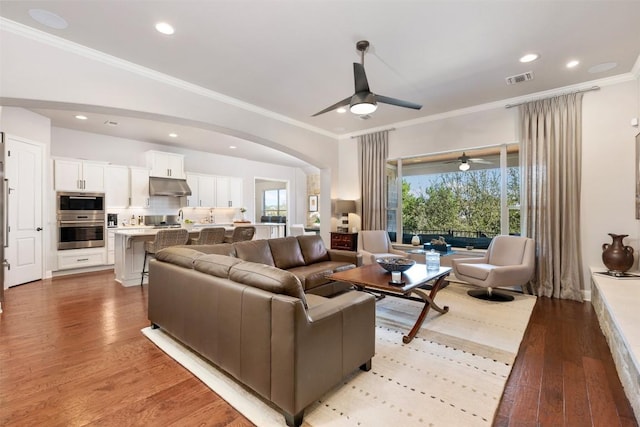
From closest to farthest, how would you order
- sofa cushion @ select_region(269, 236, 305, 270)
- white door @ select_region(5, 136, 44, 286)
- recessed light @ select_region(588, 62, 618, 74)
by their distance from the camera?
recessed light @ select_region(588, 62, 618, 74), sofa cushion @ select_region(269, 236, 305, 270), white door @ select_region(5, 136, 44, 286)

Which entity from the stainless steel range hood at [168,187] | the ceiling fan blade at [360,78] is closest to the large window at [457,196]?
the ceiling fan blade at [360,78]

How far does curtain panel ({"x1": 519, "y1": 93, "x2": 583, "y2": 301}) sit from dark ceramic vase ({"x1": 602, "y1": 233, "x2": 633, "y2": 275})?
460mm

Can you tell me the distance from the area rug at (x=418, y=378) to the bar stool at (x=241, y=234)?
8.49 feet

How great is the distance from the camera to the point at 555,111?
14.2 ft

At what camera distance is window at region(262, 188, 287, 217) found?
1170 centimetres

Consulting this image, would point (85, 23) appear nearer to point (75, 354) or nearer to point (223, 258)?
point (223, 258)

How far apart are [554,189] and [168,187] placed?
780 centimetres

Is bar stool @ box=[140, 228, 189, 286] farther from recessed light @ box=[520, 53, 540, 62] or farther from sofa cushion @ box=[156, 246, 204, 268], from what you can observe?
recessed light @ box=[520, 53, 540, 62]

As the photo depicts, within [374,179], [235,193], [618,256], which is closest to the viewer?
[618,256]

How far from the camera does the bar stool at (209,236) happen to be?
525 cm

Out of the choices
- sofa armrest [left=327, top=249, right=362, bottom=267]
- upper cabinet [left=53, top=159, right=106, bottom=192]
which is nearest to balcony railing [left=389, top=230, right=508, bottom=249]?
sofa armrest [left=327, top=249, right=362, bottom=267]

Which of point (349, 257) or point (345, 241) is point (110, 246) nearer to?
point (345, 241)

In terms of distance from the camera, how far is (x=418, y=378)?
2244 millimetres

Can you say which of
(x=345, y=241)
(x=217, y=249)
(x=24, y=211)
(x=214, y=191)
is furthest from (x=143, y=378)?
(x=214, y=191)
